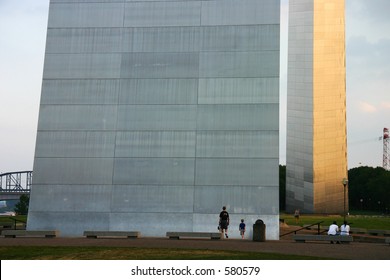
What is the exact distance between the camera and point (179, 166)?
113 feet

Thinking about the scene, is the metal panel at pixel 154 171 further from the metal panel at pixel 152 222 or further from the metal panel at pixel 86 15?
the metal panel at pixel 86 15

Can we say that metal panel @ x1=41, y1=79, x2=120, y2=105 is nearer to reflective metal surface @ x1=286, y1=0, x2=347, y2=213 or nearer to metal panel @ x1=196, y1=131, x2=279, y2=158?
metal panel @ x1=196, y1=131, x2=279, y2=158

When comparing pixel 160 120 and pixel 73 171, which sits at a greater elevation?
pixel 160 120

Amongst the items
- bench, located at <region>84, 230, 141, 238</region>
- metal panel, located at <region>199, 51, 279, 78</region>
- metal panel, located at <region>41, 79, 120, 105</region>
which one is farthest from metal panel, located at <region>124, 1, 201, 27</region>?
bench, located at <region>84, 230, 141, 238</region>

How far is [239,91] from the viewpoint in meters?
34.6

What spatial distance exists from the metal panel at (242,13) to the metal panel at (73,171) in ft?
40.2

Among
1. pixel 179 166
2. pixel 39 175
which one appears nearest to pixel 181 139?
pixel 179 166

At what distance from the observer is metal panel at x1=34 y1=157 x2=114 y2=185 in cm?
3509

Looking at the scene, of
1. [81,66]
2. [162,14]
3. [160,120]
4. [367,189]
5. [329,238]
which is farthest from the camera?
[367,189]

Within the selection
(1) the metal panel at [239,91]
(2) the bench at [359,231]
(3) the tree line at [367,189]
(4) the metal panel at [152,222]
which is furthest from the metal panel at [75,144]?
(3) the tree line at [367,189]

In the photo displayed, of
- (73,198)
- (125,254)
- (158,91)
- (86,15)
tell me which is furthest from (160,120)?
(125,254)

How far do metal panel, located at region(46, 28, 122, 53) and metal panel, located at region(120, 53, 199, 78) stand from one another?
1455 millimetres

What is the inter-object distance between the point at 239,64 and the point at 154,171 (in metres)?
9.36

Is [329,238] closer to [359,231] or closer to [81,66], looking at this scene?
[359,231]
